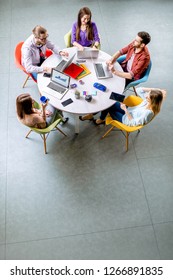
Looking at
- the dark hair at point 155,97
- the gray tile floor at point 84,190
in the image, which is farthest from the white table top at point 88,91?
the gray tile floor at point 84,190

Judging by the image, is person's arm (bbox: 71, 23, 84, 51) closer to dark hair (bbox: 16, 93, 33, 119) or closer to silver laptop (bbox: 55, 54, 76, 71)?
silver laptop (bbox: 55, 54, 76, 71)

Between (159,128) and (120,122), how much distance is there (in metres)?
0.93

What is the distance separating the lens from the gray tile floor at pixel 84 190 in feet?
12.0

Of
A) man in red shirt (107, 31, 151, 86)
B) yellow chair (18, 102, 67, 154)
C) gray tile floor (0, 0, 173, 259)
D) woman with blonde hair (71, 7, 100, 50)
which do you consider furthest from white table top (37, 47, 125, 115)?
gray tile floor (0, 0, 173, 259)

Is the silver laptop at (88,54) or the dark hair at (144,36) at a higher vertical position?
the dark hair at (144,36)

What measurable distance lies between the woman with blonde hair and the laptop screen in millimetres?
722

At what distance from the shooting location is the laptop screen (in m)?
3.97

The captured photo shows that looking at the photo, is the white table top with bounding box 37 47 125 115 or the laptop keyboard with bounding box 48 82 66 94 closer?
the white table top with bounding box 37 47 125 115

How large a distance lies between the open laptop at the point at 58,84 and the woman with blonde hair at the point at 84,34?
Answer: 0.73 metres

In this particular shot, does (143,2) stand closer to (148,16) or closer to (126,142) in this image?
(148,16)

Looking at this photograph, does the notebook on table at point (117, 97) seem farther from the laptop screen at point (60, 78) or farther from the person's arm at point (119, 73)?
the laptop screen at point (60, 78)

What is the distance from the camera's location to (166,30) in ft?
19.2

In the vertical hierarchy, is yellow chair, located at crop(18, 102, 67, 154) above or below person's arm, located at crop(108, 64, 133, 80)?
below

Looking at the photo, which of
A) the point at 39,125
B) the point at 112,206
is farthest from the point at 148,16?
the point at 112,206
